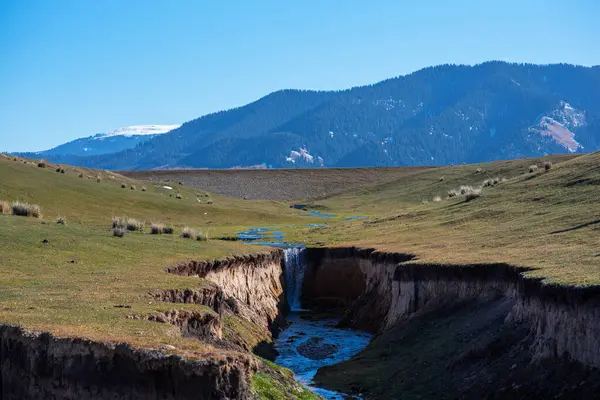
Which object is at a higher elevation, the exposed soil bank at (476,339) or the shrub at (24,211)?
the shrub at (24,211)

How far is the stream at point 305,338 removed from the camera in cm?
3797

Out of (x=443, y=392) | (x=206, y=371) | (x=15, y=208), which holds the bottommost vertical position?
(x=443, y=392)

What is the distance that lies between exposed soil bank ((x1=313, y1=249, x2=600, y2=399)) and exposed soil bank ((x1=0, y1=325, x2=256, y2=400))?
9.54 meters

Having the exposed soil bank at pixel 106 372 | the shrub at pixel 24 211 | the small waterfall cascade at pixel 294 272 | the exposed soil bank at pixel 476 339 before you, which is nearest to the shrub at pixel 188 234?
the small waterfall cascade at pixel 294 272

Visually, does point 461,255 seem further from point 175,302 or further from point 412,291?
point 175,302

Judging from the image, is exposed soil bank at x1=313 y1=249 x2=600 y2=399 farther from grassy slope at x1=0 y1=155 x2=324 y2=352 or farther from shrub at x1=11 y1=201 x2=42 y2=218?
shrub at x1=11 y1=201 x2=42 y2=218

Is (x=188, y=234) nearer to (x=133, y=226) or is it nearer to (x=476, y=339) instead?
(x=133, y=226)

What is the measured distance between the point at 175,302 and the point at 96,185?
52160mm

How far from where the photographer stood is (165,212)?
77250 millimetres

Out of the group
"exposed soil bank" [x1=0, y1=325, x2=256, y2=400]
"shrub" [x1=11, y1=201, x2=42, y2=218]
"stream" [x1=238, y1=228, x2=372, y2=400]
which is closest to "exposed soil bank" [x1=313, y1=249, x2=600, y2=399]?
"stream" [x1=238, y1=228, x2=372, y2=400]

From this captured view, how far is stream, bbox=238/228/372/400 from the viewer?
38.0 metres

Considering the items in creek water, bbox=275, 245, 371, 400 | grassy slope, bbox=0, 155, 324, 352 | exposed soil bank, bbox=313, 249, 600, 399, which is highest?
grassy slope, bbox=0, 155, 324, 352

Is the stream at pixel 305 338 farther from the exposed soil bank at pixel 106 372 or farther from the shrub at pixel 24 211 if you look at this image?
the shrub at pixel 24 211

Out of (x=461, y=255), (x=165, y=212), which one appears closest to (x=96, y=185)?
(x=165, y=212)
